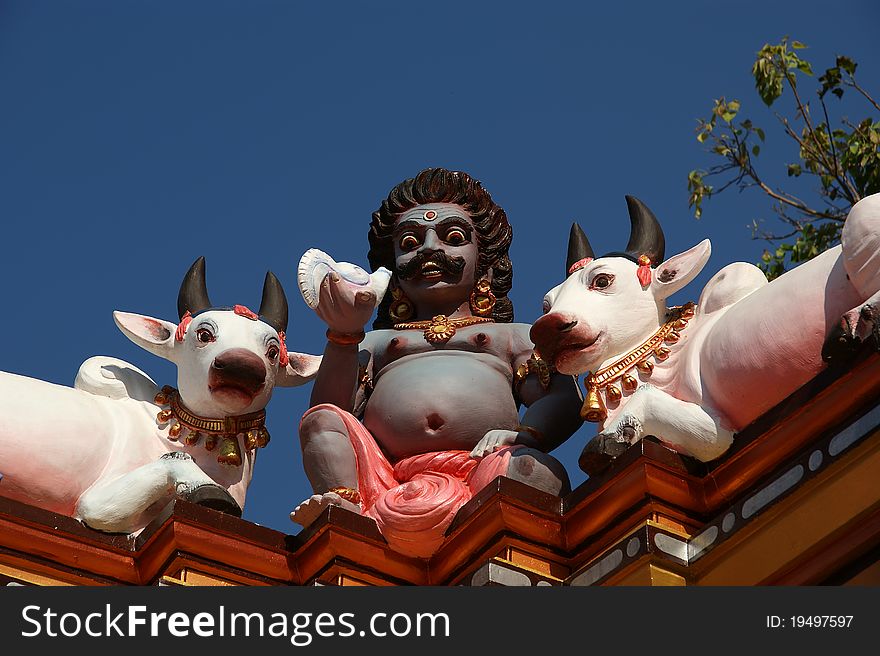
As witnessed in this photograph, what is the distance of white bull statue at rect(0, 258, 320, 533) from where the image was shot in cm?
721

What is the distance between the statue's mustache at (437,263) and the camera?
8008 mm

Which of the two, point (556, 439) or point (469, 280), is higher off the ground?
point (469, 280)

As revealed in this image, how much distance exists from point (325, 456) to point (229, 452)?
1.89ft

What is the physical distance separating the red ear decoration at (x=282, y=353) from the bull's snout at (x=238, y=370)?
0.76ft

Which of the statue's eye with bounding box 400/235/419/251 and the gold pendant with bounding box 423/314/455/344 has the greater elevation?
the statue's eye with bounding box 400/235/419/251

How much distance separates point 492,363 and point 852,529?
7.44 ft

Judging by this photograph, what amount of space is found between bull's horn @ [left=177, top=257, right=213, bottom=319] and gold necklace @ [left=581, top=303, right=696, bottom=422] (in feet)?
5.96

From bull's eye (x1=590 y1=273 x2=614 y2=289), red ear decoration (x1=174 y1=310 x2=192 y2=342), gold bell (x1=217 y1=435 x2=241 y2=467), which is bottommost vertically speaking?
gold bell (x1=217 y1=435 x2=241 y2=467)

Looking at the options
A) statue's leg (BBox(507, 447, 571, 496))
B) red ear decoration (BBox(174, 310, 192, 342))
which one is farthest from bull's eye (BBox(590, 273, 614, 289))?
red ear decoration (BBox(174, 310, 192, 342))

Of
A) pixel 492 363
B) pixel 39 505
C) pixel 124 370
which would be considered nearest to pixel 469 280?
pixel 492 363

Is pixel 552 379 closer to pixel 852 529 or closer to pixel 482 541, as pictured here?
pixel 482 541

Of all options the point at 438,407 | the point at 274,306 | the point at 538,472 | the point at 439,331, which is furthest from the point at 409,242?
the point at 538,472

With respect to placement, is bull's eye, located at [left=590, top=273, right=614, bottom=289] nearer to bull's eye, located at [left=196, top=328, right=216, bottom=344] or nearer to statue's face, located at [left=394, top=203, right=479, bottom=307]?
statue's face, located at [left=394, top=203, right=479, bottom=307]

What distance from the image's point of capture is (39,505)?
727 cm
